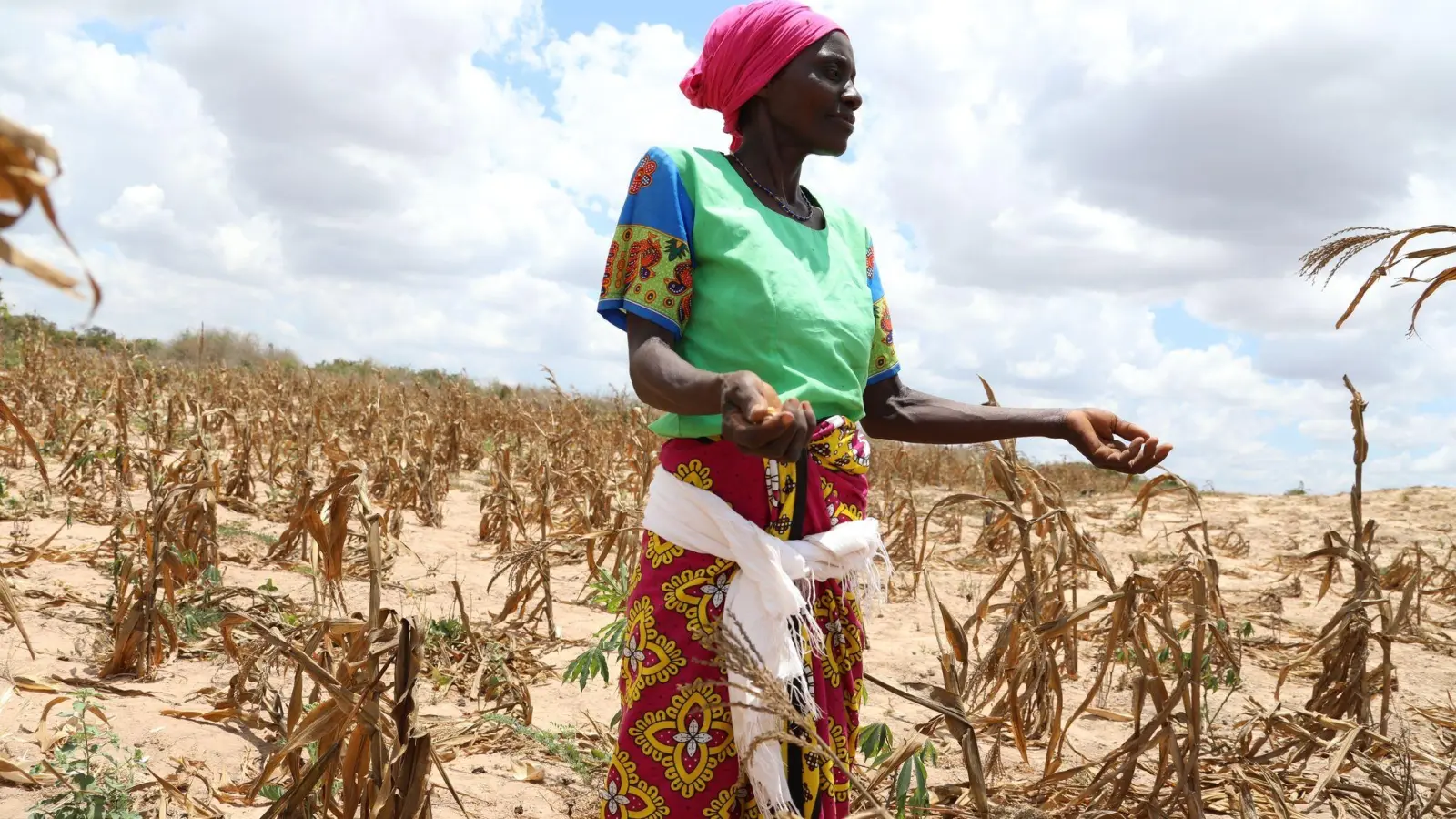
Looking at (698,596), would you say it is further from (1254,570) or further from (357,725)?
(1254,570)

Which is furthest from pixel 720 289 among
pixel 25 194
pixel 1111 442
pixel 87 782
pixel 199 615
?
pixel 199 615

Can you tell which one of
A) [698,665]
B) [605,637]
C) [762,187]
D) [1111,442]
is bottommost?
[605,637]

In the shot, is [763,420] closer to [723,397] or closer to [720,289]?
[723,397]

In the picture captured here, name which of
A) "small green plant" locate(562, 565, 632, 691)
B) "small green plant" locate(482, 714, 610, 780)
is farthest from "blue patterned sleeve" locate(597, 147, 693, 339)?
"small green plant" locate(482, 714, 610, 780)

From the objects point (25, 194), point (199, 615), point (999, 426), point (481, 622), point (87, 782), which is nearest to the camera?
point (25, 194)

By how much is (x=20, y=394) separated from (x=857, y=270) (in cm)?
800

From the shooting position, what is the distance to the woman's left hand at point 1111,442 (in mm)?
1665

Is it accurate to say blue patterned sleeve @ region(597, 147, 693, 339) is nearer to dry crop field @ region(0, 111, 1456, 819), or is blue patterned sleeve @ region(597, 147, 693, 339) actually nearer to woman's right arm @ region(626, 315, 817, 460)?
woman's right arm @ region(626, 315, 817, 460)

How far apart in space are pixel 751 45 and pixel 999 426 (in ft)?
2.61

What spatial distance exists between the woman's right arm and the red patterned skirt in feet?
0.62

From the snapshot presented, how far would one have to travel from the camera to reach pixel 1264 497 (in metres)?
12.0

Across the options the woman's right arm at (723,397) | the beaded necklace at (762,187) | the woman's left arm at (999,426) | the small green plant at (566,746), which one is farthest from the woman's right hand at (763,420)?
the small green plant at (566,746)

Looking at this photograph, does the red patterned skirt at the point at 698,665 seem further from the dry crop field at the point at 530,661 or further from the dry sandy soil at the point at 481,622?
the dry sandy soil at the point at 481,622

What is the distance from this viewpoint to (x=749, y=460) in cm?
155
